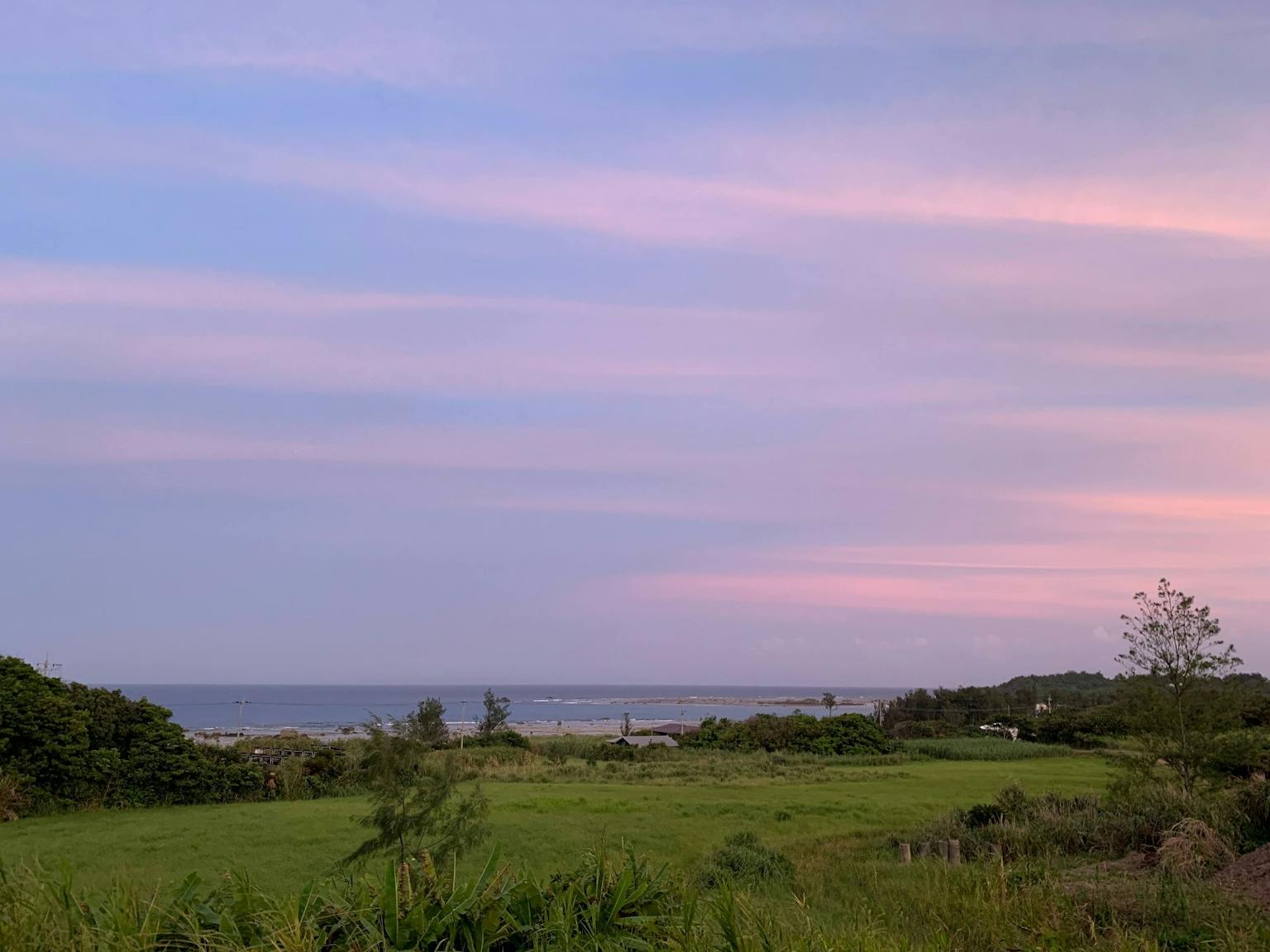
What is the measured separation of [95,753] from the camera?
72.5 feet

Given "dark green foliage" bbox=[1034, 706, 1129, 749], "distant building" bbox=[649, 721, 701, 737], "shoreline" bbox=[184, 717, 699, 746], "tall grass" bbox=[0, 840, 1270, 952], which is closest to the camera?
"tall grass" bbox=[0, 840, 1270, 952]

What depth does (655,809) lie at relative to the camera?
2383 cm

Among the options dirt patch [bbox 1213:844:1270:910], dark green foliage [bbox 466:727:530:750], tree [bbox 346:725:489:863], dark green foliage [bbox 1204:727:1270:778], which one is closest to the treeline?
tree [bbox 346:725:489:863]

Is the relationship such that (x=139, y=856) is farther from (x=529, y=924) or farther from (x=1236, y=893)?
(x=1236, y=893)

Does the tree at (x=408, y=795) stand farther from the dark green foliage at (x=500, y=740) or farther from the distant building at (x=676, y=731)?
the distant building at (x=676, y=731)

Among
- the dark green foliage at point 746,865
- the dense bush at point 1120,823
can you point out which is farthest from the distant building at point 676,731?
the dark green foliage at point 746,865

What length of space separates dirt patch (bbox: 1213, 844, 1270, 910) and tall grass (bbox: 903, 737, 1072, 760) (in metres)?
27.6

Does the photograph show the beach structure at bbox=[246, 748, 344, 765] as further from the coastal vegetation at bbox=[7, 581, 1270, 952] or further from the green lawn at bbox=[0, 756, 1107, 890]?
the green lawn at bbox=[0, 756, 1107, 890]

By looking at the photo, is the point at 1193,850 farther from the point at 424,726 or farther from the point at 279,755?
the point at 279,755

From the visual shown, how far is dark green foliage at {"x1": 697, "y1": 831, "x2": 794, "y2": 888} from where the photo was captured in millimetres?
14508

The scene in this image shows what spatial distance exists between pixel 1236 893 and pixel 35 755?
2172 centimetres

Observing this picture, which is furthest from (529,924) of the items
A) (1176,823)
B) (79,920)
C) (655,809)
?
(655,809)

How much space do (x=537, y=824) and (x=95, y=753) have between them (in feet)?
32.7

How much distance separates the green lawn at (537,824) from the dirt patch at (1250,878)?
7354 millimetres
